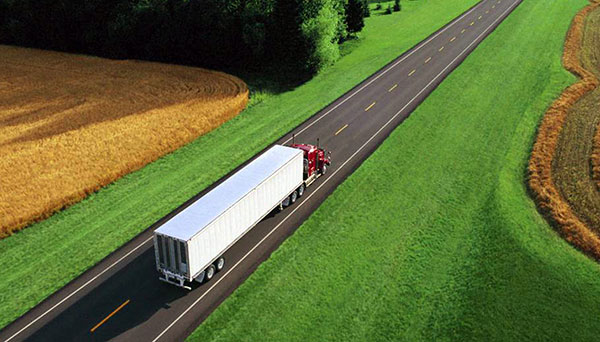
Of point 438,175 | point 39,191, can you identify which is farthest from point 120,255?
point 438,175

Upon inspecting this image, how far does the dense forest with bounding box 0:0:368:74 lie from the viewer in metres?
55.3

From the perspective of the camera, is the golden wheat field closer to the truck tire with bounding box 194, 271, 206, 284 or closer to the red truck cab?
the truck tire with bounding box 194, 271, 206, 284

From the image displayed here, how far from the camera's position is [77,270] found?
26000mm

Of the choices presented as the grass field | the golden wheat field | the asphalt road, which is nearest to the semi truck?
the asphalt road

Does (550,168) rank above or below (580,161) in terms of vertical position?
below

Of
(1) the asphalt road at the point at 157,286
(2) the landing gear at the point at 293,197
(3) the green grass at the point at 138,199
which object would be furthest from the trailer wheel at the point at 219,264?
(2) the landing gear at the point at 293,197

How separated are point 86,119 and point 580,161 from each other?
140ft

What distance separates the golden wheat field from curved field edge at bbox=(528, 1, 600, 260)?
2752cm

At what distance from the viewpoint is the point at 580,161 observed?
112 ft

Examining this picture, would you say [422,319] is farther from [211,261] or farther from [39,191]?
[39,191]

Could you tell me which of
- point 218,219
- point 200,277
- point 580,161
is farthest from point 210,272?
point 580,161

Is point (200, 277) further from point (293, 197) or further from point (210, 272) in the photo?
point (293, 197)

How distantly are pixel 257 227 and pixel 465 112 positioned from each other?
2479 cm

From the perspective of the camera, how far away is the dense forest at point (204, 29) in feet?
182
